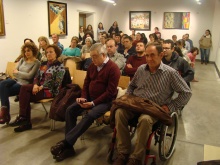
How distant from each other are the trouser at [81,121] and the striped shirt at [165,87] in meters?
0.47

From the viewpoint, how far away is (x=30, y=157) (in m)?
2.44

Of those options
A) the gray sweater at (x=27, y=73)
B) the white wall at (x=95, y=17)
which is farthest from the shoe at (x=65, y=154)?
the white wall at (x=95, y=17)

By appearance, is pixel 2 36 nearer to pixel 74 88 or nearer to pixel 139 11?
pixel 74 88

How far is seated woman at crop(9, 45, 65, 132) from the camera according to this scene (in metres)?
3.01

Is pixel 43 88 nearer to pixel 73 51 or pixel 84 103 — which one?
pixel 84 103

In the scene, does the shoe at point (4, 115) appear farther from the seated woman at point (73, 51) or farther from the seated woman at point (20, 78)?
the seated woman at point (73, 51)

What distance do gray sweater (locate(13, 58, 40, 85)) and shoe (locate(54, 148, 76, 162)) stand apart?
56.1 inches

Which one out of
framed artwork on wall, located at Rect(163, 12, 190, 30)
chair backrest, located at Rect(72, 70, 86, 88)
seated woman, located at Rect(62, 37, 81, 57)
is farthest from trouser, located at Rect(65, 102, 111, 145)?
framed artwork on wall, located at Rect(163, 12, 190, 30)

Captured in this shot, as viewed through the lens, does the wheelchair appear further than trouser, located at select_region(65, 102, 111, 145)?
No

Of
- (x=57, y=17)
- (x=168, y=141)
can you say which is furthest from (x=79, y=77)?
(x=57, y=17)

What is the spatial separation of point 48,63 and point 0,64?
348cm

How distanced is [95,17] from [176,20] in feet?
12.8

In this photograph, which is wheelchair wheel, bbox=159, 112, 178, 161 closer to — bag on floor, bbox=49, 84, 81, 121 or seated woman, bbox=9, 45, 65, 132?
bag on floor, bbox=49, 84, 81, 121

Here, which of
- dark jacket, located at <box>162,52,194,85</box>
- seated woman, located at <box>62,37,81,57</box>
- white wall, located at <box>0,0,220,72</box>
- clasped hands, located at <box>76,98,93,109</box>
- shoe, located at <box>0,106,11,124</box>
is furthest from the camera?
white wall, located at <box>0,0,220,72</box>
